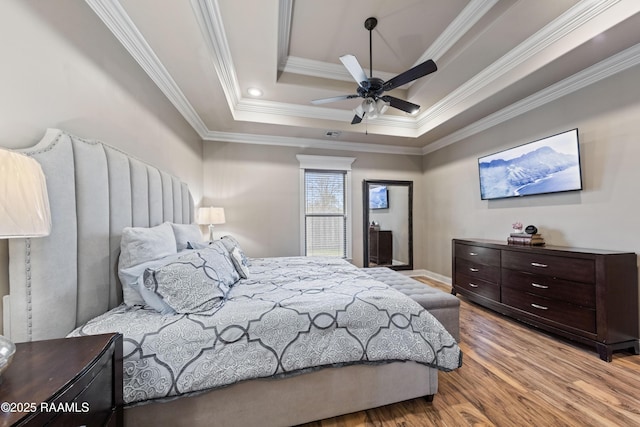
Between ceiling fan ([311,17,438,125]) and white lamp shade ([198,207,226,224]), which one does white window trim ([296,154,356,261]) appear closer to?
white lamp shade ([198,207,226,224])

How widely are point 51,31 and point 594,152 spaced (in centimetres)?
430

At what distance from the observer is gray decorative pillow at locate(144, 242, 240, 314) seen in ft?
4.43

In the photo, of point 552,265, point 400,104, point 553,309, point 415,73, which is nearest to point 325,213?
point 400,104

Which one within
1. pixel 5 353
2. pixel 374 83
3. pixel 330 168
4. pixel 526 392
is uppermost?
pixel 374 83

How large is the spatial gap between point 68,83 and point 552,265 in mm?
4011

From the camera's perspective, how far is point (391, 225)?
197 inches

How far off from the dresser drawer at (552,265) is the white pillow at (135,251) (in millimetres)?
3408

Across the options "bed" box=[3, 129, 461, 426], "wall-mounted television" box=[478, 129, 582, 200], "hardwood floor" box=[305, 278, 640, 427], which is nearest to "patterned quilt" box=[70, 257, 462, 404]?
"bed" box=[3, 129, 461, 426]

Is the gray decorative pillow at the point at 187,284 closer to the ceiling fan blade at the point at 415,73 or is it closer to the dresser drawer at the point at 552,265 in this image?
the ceiling fan blade at the point at 415,73

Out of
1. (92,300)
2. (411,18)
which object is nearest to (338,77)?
(411,18)

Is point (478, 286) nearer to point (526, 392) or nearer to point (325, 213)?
point (526, 392)

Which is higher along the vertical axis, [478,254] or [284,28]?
[284,28]

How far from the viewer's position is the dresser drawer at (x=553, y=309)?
2.13m

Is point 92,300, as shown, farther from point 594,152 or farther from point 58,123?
point 594,152
